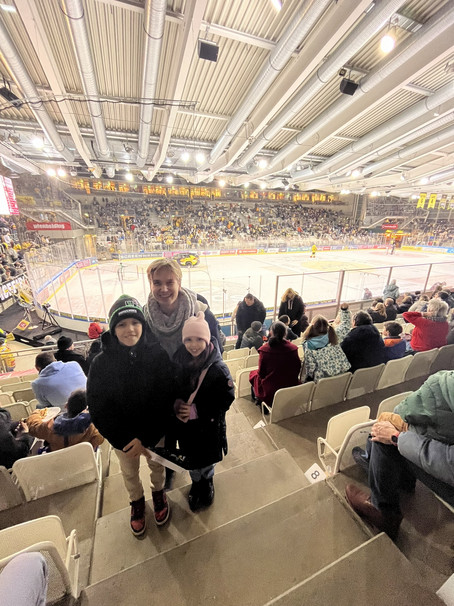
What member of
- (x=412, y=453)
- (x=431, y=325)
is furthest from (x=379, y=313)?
(x=412, y=453)

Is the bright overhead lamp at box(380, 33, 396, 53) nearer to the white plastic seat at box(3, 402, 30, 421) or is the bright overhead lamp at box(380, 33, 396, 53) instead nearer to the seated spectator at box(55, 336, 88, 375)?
the seated spectator at box(55, 336, 88, 375)

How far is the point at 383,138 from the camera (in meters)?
9.98

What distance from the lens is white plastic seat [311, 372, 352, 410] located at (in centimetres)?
281

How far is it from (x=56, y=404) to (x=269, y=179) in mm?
20482

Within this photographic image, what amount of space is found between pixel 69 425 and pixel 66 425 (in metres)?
0.02

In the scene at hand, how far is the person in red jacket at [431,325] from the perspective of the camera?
11.5ft

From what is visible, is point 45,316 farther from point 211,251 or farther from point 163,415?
point 211,251

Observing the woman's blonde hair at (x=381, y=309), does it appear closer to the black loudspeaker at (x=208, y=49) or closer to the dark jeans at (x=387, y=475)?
the dark jeans at (x=387, y=475)

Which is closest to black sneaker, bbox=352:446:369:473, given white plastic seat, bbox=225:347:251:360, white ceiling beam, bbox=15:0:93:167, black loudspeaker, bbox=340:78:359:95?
white plastic seat, bbox=225:347:251:360

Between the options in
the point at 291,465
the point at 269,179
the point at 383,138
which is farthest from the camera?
the point at 269,179

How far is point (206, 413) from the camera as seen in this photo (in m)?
1.58

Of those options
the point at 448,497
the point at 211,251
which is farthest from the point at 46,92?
the point at 211,251

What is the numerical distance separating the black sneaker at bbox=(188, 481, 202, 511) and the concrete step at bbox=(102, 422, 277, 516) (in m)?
0.42

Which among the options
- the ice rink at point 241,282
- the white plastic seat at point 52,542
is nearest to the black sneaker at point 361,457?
the white plastic seat at point 52,542
